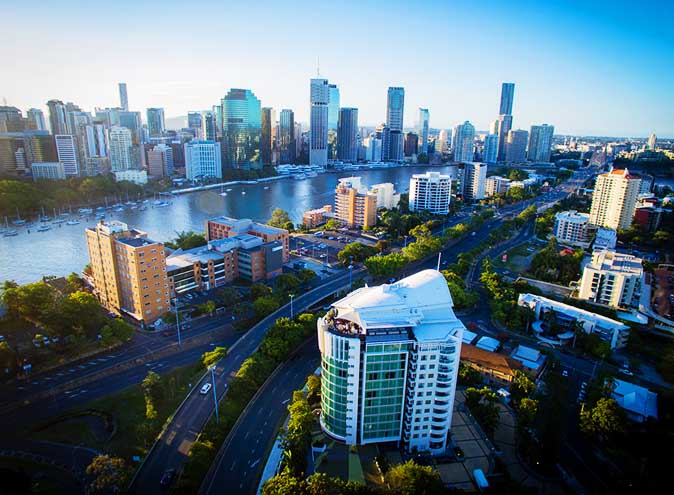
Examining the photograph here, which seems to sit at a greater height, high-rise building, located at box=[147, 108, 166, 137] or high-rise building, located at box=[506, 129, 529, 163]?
high-rise building, located at box=[147, 108, 166, 137]

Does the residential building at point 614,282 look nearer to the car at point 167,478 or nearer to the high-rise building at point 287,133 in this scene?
the car at point 167,478

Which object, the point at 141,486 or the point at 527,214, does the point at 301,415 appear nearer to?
the point at 141,486

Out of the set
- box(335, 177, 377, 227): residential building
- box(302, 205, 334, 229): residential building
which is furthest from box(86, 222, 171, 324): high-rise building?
box(335, 177, 377, 227): residential building

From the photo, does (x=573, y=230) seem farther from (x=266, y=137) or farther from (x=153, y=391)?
(x=266, y=137)

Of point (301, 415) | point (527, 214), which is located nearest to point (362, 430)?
point (301, 415)

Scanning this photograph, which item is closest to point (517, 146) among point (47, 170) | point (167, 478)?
point (47, 170)

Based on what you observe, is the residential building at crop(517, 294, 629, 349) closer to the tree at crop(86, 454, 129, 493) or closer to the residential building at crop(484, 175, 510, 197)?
the tree at crop(86, 454, 129, 493)
